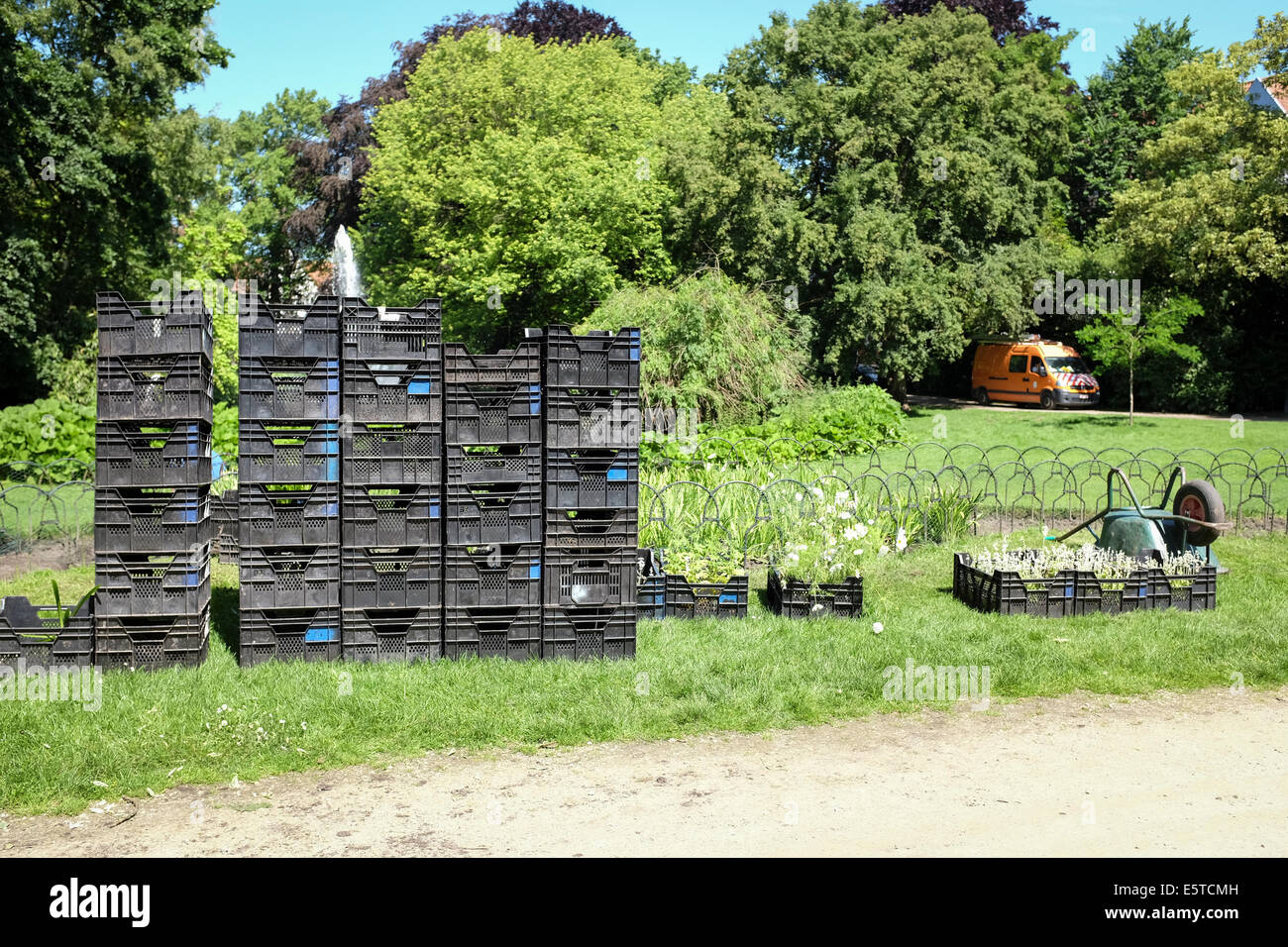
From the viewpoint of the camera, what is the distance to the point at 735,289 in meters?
24.2

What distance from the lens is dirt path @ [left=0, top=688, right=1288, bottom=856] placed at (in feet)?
18.6

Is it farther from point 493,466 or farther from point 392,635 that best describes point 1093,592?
point 392,635

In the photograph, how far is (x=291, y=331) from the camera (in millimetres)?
8469

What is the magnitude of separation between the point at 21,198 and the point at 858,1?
21978mm

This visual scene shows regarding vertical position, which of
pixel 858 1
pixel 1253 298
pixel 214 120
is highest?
pixel 858 1

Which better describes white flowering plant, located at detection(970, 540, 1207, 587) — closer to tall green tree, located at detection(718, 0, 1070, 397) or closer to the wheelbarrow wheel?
the wheelbarrow wheel

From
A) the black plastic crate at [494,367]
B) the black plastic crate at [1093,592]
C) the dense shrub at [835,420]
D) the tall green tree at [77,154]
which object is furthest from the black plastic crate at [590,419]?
the tall green tree at [77,154]

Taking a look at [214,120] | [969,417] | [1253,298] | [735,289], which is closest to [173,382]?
[735,289]

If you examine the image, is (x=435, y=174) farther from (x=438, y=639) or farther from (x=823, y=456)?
(x=438, y=639)

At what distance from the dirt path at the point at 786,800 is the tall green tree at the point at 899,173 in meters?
21.6

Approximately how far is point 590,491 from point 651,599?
1692 mm

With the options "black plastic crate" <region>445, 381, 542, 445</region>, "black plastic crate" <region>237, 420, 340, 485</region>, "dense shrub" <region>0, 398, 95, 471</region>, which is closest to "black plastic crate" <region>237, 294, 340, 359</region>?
"black plastic crate" <region>237, 420, 340, 485</region>

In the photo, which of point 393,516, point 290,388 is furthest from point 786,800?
point 290,388

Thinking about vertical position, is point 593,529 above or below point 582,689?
above
